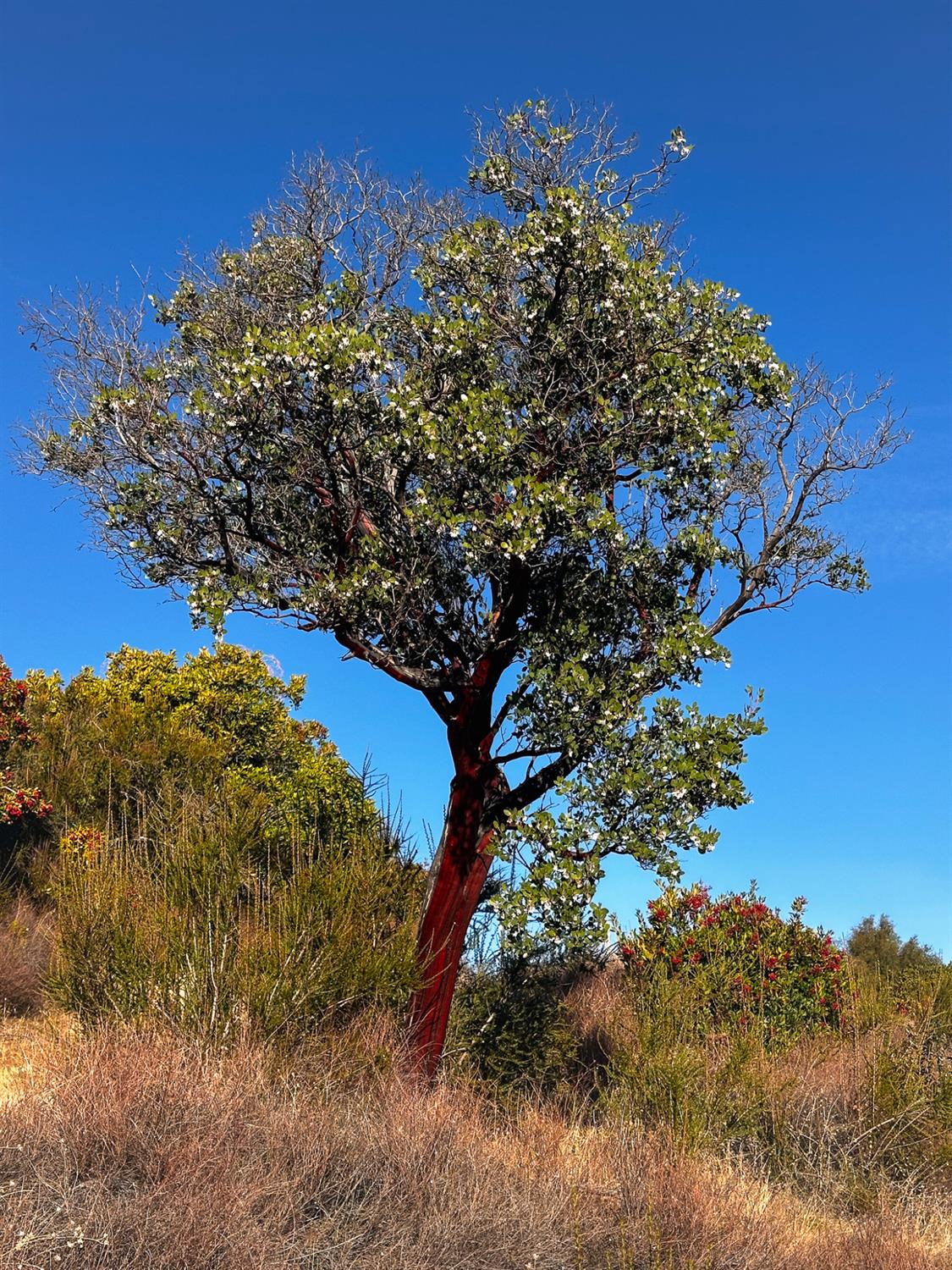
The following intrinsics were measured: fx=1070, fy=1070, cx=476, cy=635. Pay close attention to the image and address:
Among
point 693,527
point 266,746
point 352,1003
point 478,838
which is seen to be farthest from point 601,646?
point 266,746

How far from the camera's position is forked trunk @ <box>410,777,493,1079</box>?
1141 cm

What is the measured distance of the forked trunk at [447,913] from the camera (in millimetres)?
11414

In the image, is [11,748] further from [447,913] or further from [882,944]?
[882,944]

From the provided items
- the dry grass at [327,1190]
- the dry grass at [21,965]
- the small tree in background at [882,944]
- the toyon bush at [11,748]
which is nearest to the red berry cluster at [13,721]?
the toyon bush at [11,748]

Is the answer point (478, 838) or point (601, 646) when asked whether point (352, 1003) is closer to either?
point (478, 838)

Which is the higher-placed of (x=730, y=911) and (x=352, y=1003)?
(x=730, y=911)

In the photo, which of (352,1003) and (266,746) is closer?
(352,1003)

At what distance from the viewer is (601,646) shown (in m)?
12.4

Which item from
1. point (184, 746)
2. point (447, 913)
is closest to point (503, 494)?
point (447, 913)

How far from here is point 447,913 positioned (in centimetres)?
1191

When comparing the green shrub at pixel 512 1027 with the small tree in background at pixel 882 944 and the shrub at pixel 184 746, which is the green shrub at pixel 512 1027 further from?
the small tree in background at pixel 882 944

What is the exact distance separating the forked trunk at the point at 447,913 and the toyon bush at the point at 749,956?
132 inches

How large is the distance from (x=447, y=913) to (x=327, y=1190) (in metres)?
4.77

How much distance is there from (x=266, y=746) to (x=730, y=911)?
10.9 metres
